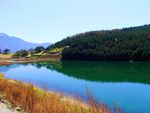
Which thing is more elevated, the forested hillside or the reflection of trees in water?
the forested hillside

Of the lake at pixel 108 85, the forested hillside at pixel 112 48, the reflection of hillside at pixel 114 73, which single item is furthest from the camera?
the forested hillside at pixel 112 48

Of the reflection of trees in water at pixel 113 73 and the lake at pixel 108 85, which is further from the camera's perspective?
the reflection of trees in water at pixel 113 73

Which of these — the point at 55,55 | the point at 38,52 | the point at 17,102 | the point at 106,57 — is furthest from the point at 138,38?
the point at 17,102

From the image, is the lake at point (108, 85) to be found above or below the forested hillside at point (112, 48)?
below

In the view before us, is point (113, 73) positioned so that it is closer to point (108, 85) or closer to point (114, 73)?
point (114, 73)

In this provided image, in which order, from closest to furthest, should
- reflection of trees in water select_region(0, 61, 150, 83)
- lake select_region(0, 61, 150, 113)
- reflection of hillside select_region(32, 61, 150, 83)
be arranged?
lake select_region(0, 61, 150, 113), reflection of hillside select_region(32, 61, 150, 83), reflection of trees in water select_region(0, 61, 150, 83)

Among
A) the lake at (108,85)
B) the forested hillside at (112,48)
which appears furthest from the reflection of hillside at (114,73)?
the forested hillside at (112,48)

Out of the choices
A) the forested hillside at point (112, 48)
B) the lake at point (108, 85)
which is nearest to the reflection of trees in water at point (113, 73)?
the lake at point (108, 85)

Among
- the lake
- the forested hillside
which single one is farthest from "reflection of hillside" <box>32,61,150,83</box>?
the forested hillside

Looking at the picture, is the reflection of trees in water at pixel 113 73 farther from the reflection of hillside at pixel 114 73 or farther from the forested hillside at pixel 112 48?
the forested hillside at pixel 112 48

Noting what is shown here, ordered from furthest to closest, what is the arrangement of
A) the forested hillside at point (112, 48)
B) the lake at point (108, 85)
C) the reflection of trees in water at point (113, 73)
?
the forested hillside at point (112, 48) → the reflection of trees in water at point (113, 73) → the lake at point (108, 85)

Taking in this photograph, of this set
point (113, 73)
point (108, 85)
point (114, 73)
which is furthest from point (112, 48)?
point (108, 85)

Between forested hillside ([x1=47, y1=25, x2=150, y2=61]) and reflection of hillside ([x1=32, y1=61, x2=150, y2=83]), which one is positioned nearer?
reflection of hillside ([x1=32, y1=61, x2=150, y2=83])

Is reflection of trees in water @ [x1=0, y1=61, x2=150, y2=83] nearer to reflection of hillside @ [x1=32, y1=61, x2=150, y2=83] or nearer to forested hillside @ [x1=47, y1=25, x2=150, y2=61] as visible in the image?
reflection of hillside @ [x1=32, y1=61, x2=150, y2=83]
